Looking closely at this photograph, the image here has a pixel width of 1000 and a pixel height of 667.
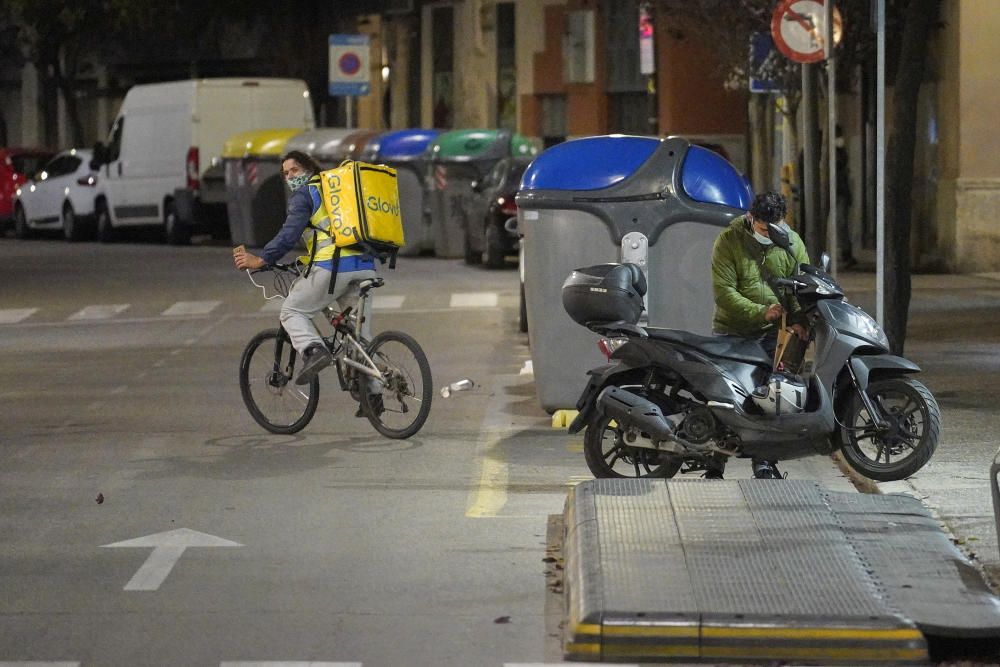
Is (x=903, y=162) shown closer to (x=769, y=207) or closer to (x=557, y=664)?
(x=769, y=207)

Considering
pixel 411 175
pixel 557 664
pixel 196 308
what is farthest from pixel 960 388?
pixel 411 175

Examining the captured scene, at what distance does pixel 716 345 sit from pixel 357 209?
9.11 feet

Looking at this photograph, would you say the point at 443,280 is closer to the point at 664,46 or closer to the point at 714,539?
the point at 664,46

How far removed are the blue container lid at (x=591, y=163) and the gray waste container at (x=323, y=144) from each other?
18733 mm

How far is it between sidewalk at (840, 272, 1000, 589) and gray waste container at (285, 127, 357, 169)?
31.1 ft

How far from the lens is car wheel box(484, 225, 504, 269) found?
2636 centimetres

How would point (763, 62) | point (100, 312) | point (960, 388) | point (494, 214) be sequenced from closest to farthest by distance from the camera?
point (960, 388)
point (100, 312)
point (763, 62)
point (494, 214)

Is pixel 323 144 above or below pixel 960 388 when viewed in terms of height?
above

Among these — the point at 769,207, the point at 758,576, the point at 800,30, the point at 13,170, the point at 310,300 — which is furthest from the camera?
the point at 13,170

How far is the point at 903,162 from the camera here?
1506cm

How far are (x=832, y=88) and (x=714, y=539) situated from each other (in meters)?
6.73

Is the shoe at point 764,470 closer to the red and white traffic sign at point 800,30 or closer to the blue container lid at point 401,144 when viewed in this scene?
the red and white traffic sign at point 800,30

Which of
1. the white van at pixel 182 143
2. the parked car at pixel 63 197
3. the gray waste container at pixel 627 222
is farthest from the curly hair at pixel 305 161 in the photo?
the parked car at pixel 63 197

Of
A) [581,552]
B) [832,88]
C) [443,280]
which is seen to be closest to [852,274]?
[443,280]
